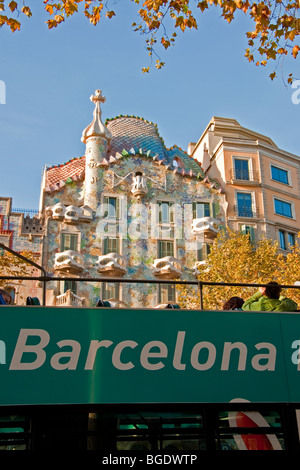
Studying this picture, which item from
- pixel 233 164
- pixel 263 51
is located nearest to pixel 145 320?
pixel 263 51

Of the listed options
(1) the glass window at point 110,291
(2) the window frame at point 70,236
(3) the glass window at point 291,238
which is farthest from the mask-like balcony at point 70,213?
(3) the glass window at point 291,238

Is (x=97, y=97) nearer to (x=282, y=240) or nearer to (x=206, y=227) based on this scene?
(x=206, y=227)

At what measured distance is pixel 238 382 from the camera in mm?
6160

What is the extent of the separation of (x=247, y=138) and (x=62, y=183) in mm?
12912

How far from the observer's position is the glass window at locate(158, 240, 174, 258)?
98.6 ft

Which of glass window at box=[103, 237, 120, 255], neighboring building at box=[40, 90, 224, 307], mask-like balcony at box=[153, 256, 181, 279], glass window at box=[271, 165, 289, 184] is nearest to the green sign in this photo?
neighboring building at box=[40, 90, 224, 307]

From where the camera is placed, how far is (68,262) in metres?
27.4

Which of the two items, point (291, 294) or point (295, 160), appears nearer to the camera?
point (291, 294)

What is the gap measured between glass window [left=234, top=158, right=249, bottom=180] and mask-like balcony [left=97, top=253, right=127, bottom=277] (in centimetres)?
957

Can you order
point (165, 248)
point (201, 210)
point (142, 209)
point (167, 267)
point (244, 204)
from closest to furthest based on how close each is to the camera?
1. point (167, 267)
2. point (165, 248)
3. point (142, 209)
4. point (201, 210)
5. point (244, 204)

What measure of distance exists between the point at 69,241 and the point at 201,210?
8.01m
